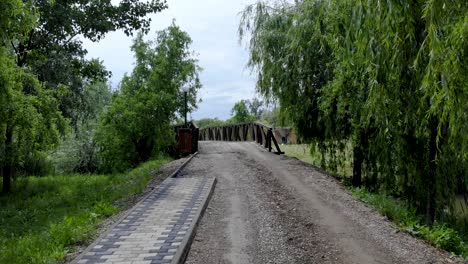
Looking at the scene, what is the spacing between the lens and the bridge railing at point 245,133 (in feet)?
66.5

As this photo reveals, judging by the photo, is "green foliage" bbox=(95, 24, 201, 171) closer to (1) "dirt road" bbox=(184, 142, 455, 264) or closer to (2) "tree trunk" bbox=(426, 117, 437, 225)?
(1) "dirt road" bbox=(184, 142, 455, 264)

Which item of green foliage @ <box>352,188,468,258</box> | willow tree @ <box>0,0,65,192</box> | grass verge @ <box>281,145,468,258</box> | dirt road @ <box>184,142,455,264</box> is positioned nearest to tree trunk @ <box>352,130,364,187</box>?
dirt road @ <box>184,142,455,264</box>

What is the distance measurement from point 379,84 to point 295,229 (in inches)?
108

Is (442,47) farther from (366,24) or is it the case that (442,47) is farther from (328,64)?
(328,64)

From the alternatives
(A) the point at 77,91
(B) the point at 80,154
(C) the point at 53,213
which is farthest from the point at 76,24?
(B) the point at 80,154

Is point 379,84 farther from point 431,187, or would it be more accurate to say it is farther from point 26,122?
point 26,122

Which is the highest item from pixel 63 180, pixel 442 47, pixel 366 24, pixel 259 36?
pixel 259 36

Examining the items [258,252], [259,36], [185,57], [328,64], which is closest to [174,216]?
[258,252]

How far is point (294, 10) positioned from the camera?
15023 mm

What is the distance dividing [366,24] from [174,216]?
460 centimetres

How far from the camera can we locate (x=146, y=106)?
22766 millimetres

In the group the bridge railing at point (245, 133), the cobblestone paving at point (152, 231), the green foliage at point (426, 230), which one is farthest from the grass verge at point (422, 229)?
the bridge railing at point (245, 133)

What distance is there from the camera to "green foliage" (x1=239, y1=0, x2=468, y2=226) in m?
4.63

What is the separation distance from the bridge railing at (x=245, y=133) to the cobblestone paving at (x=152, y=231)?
9.99 m
